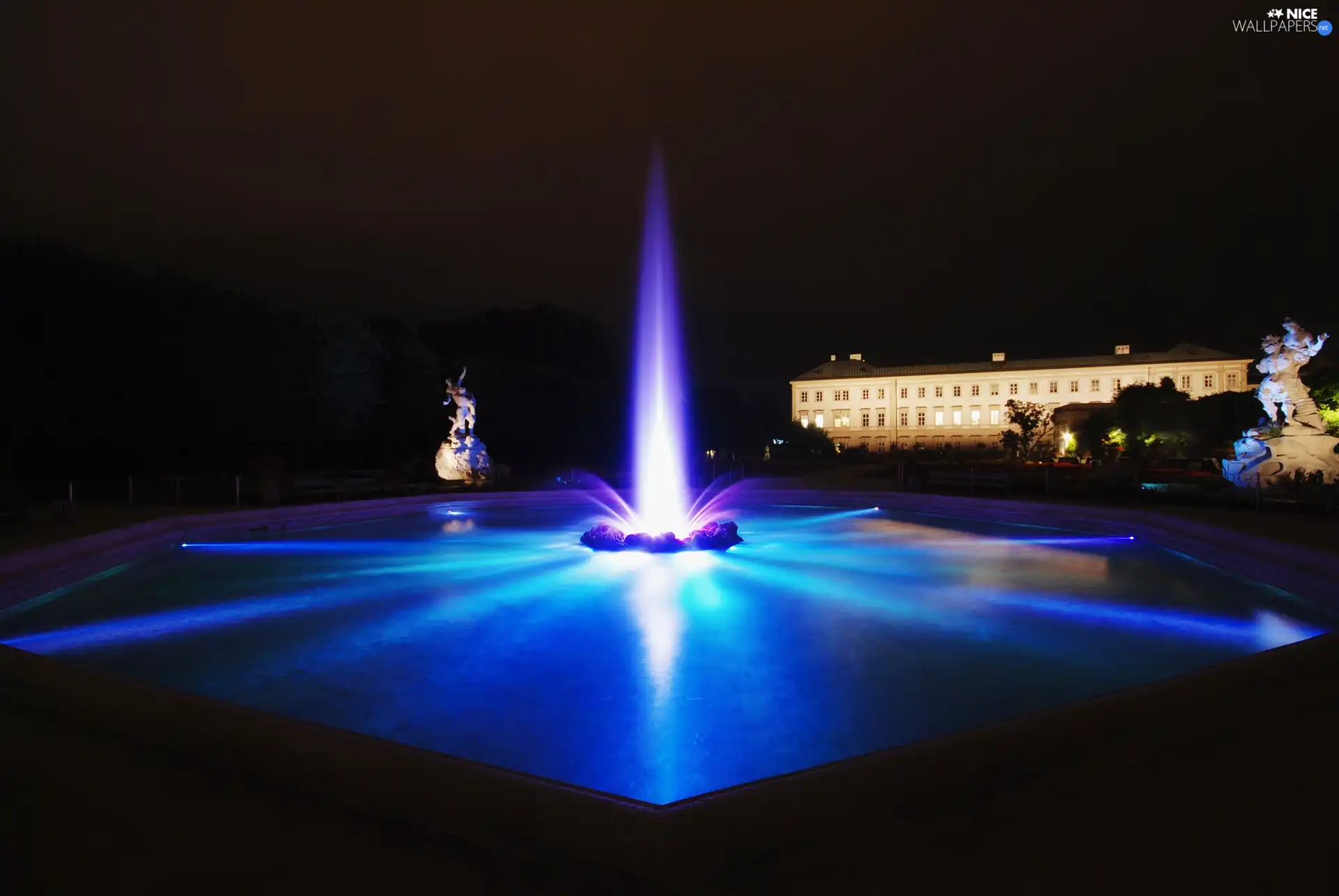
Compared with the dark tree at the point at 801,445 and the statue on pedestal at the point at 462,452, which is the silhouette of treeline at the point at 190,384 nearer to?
the statue on pedestal at the point at 462,452

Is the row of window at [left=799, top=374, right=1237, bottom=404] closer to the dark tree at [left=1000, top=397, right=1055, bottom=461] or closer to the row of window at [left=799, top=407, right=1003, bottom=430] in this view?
the row of window at [left=799, top=407, right=1003, bottom=430]

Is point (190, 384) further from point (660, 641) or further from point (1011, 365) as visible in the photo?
point (1011, 365)

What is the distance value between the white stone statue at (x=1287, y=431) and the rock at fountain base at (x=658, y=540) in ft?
46.0

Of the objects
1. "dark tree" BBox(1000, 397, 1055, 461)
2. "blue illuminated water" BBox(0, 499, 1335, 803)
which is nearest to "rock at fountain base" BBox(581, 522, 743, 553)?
"blue illuminated water" BBox(0, 499, 1335, 803)

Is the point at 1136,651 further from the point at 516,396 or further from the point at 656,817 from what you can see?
the point at 516,396

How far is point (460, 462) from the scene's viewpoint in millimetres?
26344

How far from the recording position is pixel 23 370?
2325 centimetres

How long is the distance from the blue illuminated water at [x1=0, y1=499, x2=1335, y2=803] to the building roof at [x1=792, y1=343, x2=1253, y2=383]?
8162 centimetres

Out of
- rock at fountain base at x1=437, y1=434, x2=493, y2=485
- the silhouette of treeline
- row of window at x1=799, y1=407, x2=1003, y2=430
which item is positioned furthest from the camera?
row of window at x1=799, y1=407, x2=1003, y2=430

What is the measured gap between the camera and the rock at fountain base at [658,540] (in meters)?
13.1

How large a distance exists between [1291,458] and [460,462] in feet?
79.1

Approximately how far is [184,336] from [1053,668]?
29861 millimetres

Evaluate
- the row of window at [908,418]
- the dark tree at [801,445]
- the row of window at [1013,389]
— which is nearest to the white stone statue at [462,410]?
the dark tree at [801,445]

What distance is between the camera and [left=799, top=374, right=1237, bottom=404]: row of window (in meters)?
77.9
